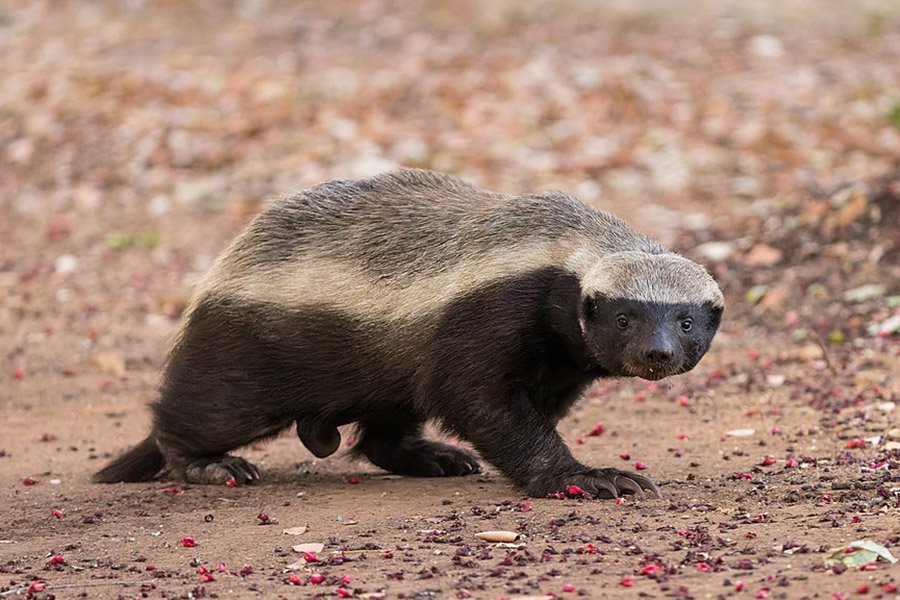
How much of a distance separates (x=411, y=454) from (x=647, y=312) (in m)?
2.19

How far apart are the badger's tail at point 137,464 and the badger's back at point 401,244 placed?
1060 mm

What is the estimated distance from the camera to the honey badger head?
6770 mm

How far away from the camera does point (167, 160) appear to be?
15.3 m

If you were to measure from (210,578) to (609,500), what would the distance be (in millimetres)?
2083

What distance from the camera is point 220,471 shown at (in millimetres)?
Answer: 8117

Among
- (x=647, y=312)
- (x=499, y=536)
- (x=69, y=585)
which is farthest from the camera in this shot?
Result: (x=647, y=312)

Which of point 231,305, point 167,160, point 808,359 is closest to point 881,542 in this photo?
point 231,305

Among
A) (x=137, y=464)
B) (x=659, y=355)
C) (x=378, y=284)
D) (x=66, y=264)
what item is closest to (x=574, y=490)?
(x=659, y=355)

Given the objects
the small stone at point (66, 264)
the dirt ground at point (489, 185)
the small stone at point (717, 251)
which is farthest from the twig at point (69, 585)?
the small stone at point (66, 264)

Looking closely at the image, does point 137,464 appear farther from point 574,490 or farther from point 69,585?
point 574,490

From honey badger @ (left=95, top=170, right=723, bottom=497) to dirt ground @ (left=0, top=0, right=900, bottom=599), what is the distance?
31cm

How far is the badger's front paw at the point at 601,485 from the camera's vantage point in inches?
275

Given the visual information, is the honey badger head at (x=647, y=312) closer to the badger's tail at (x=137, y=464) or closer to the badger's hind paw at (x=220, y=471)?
the badger's hind paw at (x=220, y=471)

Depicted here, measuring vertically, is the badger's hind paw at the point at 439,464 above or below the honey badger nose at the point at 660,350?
below
